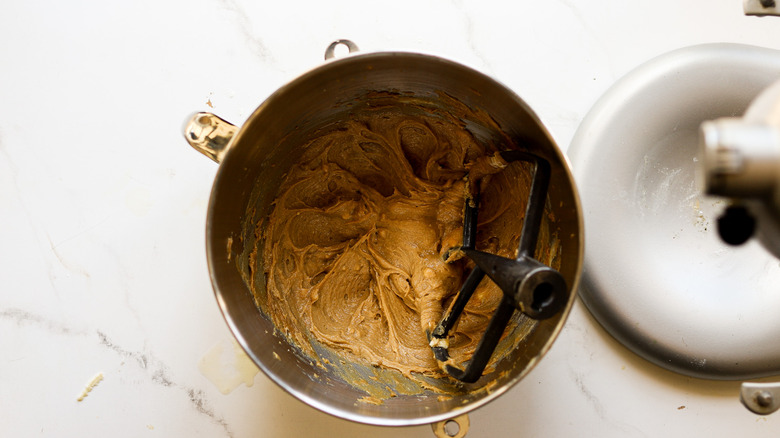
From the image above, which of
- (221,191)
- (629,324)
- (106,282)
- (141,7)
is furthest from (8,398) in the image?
(629,324)

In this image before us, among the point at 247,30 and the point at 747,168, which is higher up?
the point at 247,30

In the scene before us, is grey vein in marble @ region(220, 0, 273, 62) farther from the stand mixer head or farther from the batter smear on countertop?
the stand mixer head

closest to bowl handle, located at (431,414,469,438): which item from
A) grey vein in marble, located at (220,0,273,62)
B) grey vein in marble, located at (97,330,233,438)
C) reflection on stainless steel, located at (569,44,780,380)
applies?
reflection on stainless steel, located at (569,44,780,380)

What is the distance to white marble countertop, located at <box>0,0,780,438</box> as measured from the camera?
994 mm

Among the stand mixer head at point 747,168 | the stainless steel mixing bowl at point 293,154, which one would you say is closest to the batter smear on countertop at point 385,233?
the stainless steel mixing bowl at point 293,154

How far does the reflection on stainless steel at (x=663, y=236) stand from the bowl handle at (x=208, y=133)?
0.60m

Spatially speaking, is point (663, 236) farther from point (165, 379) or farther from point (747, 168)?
point (165, 379)

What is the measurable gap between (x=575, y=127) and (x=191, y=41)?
0.76 m

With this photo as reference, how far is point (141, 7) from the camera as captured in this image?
3.31 ft

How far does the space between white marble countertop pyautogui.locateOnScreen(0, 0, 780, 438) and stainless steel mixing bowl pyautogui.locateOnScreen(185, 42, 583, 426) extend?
0.18 metres

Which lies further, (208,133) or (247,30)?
(247,30)

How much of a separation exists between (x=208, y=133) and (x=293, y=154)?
0.66ft

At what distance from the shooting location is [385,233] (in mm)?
1049

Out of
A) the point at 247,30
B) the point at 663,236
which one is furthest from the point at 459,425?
the point at 247,30
